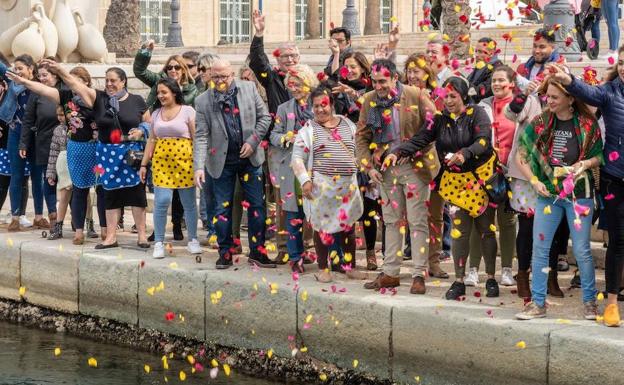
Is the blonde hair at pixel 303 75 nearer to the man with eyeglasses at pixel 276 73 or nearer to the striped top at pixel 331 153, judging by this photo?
the man with eyeglasses at pixel 276 73

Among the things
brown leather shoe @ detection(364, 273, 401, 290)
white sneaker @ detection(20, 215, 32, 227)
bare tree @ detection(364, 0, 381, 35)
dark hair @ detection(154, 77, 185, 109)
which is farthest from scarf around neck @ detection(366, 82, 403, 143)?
bare tree @ detection(364, 0, 381, 35)

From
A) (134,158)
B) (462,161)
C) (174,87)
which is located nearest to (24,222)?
(134,158)

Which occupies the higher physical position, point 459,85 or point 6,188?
point 459,85

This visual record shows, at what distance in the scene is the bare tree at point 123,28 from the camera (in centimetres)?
2788

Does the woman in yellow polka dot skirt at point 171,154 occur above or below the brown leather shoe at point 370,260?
above

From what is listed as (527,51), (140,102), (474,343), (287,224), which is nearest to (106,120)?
(140,102)

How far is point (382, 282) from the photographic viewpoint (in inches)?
384

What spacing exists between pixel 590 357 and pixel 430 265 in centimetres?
256

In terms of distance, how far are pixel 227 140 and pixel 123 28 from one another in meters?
18.3

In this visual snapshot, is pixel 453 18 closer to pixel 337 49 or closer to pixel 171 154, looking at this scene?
pixel 337 49

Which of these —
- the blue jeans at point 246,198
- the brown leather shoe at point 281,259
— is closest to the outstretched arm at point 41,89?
the blue jeans at point 246,198

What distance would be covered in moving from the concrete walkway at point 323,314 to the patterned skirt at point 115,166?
566mm

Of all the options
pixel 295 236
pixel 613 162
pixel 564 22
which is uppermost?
pixel 564 22

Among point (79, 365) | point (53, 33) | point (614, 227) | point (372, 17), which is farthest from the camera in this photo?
point (372, 17)
